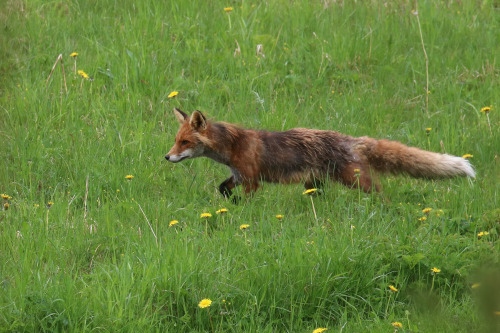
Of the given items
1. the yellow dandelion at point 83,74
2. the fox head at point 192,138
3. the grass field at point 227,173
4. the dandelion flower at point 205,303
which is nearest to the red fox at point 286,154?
the fox head at point 192,138

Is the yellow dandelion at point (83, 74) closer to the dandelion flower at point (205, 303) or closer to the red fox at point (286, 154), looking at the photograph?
the red fox at point (286, 154)

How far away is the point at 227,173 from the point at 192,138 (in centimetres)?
76

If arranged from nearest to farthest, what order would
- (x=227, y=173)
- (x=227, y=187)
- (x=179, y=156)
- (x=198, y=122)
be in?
(x=179, y=156), (x=227, y=187), (x=198, y=122), (x=227, y=173)

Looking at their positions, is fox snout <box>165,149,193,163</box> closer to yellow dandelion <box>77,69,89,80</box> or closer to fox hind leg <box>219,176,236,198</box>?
fox hind leg <box>219,176,236,198</box>

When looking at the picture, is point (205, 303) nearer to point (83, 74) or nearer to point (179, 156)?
point (179, 156)

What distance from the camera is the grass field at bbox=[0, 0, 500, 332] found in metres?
4.03

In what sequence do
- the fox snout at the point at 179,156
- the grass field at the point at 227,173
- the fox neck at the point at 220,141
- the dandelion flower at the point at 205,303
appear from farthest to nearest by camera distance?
the fox neck at the point at 220,141, the fox snout at the point at 179,156, the grass field at the point at 227,173, the dandelion flower at the point at 205,303

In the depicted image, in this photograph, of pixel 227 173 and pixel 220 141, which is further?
pixel 227 173

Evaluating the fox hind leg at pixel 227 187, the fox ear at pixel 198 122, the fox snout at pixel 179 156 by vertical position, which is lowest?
the fox hind leg at pixel 227 187

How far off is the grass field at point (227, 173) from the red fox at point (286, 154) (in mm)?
228

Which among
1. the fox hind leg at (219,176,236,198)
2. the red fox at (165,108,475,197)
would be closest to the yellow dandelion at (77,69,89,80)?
the red fox at (165,108,475,197)

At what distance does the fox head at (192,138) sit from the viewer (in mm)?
6375

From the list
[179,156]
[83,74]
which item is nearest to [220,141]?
[179,156]

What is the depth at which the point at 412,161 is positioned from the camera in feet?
20.2
